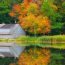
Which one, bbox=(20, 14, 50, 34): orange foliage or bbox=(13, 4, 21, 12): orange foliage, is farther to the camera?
bbox=(13, 4, 21, 12): orange foliage

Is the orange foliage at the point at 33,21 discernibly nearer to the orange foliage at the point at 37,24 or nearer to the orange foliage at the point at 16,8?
the orange foliage at the point at 37,24

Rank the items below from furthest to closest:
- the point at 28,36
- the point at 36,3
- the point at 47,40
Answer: the point at 36,3 → the point at 28,36 → the point at 47,40

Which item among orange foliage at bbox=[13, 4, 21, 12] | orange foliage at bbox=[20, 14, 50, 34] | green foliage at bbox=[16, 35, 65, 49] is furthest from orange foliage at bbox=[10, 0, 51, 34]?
green foliage at bbox=[16, 35, 65, 49]

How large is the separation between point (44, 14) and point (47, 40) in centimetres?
479

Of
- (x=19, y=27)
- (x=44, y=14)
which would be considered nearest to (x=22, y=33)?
(x=19, y=27)

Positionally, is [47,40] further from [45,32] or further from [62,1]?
[62,1]

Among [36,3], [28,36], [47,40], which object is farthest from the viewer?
[36,3]

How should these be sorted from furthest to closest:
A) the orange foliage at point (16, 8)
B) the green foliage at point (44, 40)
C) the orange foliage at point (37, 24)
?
1. the orange foliage at point (16, 8)
2. the orange foliage at point (37, 24)
3. the green foliage at point (44, 40)

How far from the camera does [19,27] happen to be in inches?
1740

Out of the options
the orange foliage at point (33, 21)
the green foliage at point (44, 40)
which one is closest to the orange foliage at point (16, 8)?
the orange foliage at point (33, 21)

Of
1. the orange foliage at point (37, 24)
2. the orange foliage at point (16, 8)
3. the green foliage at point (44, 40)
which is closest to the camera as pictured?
the green foliage at point (44, 40)

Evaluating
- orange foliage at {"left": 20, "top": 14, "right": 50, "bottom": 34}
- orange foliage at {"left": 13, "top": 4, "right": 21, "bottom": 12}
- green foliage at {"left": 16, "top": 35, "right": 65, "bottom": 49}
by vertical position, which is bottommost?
green foliage at {"left": 16, "top": 35, "right": 65, "bottom": 49}

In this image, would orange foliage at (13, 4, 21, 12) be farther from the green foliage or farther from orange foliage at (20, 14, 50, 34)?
the green foliage

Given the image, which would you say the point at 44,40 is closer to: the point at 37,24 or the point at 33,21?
the point at 37,24
